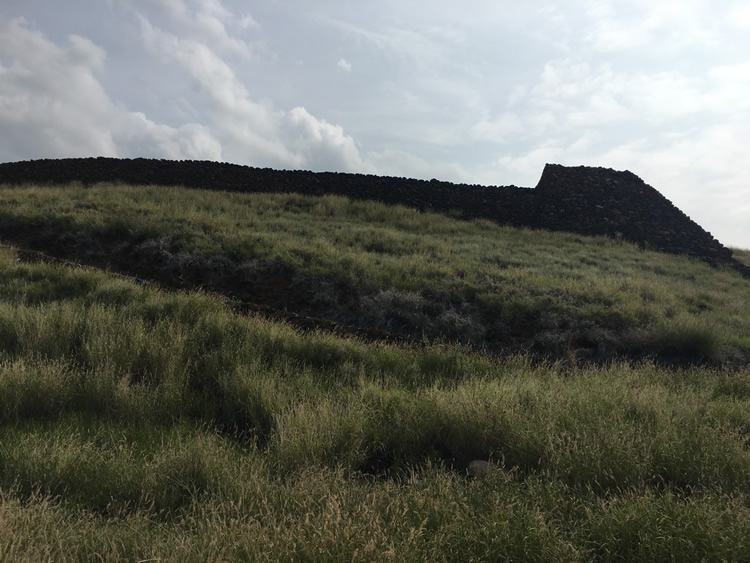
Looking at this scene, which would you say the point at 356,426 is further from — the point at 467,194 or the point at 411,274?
the point at 467,194

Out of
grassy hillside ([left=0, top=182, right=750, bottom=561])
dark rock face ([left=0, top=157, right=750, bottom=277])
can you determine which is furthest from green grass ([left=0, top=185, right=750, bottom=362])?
dark rock face ([left=0, top=157, right=750, bottom=277])

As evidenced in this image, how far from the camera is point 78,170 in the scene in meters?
22.1

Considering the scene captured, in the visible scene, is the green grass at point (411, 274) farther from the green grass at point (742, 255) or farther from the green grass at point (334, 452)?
the green grass at point (742, 255)

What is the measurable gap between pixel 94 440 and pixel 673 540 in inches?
147

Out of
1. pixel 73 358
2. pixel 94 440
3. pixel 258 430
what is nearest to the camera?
pixel 94 440

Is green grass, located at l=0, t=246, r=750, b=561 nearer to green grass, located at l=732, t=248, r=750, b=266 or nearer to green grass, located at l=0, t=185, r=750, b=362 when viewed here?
green grass, located at l=0, t=185, r=750, b=362

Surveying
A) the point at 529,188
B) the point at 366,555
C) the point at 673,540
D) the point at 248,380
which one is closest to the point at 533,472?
the point at 673,540

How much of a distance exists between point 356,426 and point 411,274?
24.0 feet

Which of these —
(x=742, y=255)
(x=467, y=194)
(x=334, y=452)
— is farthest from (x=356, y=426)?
(x=742, y=255)

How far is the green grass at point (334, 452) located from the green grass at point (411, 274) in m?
2.42

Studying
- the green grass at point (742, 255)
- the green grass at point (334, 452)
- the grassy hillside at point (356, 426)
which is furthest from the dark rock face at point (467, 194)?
the green grass at point (334, 452)

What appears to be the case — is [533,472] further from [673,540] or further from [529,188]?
[529,188]

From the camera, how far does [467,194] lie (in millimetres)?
23922

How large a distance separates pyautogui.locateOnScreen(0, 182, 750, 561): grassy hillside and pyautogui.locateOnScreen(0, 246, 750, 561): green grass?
0.8 inches
